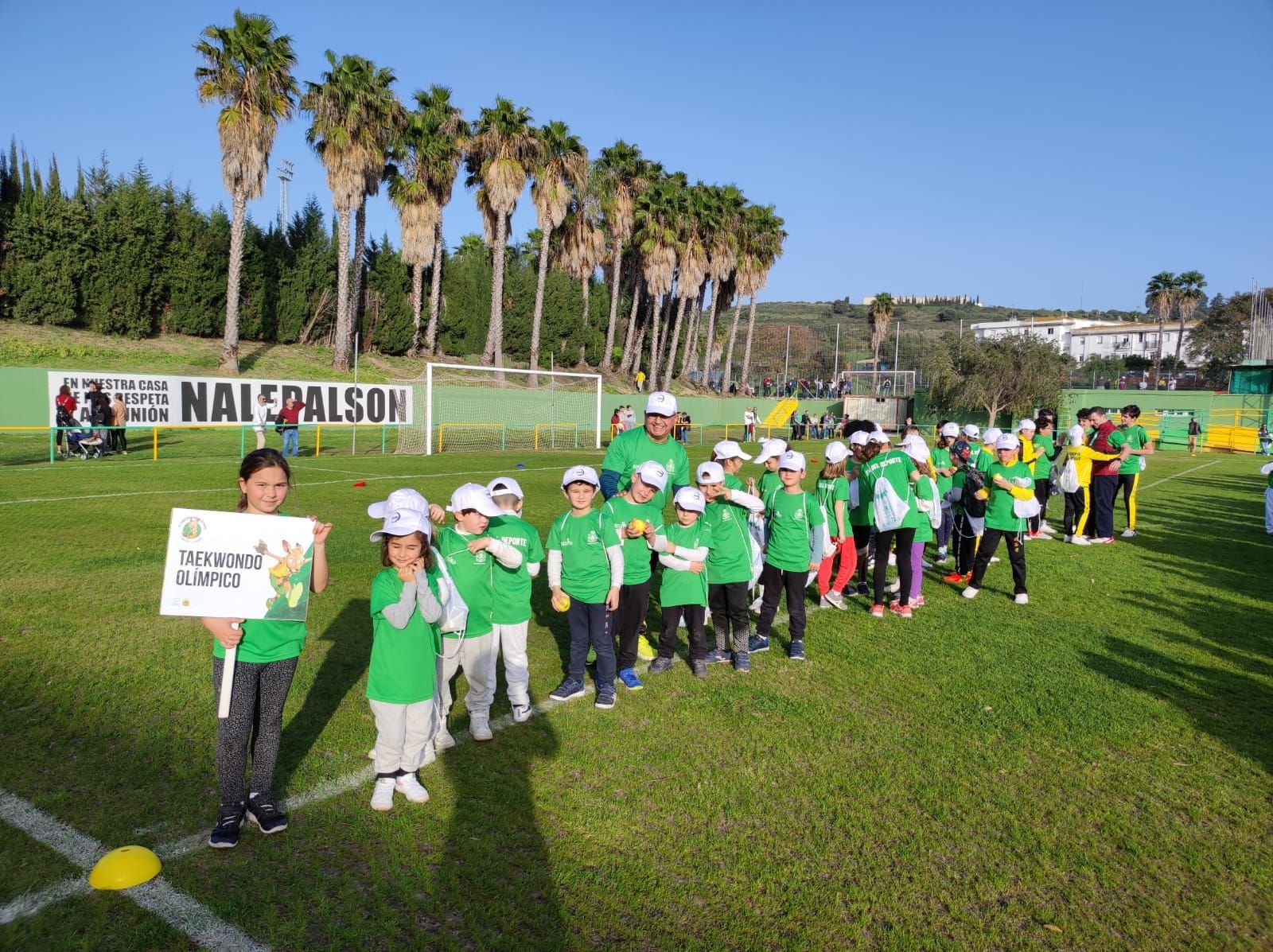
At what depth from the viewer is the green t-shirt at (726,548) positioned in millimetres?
6285

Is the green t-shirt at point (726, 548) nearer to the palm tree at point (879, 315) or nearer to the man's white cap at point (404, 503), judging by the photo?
the man's white cap at point (404, 503)

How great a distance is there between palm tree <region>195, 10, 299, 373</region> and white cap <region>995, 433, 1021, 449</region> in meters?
29.5

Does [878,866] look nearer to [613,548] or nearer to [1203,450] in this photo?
[613,548]

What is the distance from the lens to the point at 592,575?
5.45 m

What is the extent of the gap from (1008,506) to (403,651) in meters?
6.79

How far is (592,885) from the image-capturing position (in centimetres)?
352

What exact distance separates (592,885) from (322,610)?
4.92m

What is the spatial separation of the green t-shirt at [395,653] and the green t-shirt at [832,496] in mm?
4254

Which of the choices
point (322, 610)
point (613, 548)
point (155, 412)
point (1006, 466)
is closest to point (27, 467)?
point (155, 412)

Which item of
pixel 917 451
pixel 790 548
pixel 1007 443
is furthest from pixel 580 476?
pixel 1007 443

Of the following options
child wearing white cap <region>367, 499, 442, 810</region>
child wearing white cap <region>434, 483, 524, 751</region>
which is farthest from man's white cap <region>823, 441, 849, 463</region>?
child wearing white cap <region>367, 499, 442, 810</region>

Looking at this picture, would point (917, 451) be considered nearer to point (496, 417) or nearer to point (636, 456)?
point (636, 456)

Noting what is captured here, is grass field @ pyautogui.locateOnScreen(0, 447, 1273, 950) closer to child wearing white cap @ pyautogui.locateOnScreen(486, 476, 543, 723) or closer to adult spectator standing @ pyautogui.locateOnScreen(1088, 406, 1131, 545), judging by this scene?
child wearing white cap @ pyautogui.locateOnScreen(486, 476, 543, 723)

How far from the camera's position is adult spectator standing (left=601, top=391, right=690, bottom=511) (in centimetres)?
630
